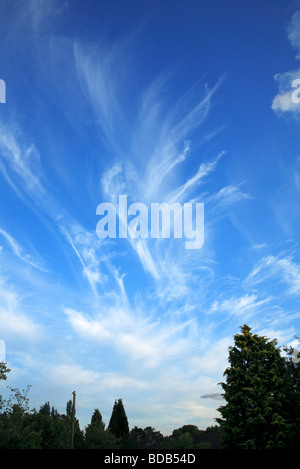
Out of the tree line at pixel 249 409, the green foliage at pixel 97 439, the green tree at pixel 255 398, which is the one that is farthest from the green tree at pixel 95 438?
the green tree at pixel 255 398

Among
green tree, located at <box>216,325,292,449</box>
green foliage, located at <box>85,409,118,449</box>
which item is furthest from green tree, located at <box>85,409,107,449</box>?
green tree, located at <box>216,325,292,449</box>

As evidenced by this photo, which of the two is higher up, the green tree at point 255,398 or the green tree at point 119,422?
the green tree at point 255,398

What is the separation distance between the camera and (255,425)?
94.5 feet

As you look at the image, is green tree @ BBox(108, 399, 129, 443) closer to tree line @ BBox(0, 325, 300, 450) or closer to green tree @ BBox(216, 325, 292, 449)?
tree line @ BBox(0, 325, 300, 450)

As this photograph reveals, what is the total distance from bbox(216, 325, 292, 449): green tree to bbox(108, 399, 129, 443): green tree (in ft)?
117

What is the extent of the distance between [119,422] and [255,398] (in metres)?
40.8

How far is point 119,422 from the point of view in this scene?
61.2m

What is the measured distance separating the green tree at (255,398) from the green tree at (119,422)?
35590 millimetres

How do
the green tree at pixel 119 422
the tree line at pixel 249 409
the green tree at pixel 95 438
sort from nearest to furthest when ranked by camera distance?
the tree line at pixel 249 409 < the green tree at pixel 95 438 < the green tree at pixel 119 422

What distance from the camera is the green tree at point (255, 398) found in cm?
2806

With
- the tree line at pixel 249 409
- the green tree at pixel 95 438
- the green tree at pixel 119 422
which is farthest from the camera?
the green tree at pixel 119 422

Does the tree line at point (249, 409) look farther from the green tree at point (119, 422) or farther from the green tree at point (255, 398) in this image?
the green tree at point (119, 422)
